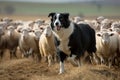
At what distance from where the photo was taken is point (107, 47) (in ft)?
51.6

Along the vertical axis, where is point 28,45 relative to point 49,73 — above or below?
below

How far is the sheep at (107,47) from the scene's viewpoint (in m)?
15.6

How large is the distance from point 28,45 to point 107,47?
401 centimetres

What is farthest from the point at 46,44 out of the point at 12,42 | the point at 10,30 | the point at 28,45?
the point at 10,30

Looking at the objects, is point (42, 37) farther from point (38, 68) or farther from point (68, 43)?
point (68, 43)

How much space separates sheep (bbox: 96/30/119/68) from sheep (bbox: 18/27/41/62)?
3271mm

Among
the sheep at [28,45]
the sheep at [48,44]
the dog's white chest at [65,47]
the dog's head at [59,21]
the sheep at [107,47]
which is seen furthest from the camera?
the sheep at [28,45]

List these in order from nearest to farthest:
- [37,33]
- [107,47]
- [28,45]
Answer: [107,47], [28,45], [37,33]

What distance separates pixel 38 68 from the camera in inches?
551

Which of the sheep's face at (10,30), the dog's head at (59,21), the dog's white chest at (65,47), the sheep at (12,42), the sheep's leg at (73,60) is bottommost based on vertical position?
the sheep at (12,42)

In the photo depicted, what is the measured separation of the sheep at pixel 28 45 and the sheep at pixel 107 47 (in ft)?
10.7

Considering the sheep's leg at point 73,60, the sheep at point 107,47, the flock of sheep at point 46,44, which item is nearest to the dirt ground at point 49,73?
the sheep's leg at point 73,60

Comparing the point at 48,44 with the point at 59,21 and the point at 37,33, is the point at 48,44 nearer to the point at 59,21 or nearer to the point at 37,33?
the point at 37,33

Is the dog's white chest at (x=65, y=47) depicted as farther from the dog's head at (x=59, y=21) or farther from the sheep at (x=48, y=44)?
the sheep at (x=48, y=44)
